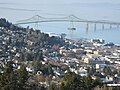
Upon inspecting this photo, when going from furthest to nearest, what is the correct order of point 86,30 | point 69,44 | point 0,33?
point 86,30 < point 69,44 < point 0,33

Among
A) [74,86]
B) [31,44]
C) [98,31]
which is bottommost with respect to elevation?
[98,31]

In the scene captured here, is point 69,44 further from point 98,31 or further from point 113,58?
point 98,31

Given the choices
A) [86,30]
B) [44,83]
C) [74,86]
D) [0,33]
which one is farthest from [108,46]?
[74,86]

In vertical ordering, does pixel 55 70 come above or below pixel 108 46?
above

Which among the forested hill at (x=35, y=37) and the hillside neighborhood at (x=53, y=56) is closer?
the hillside neighborhood at (x=53, y=56)

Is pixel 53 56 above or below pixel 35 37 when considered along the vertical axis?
below

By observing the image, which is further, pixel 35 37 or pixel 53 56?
pixel 35 37

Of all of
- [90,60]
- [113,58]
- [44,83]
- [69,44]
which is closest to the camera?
[44,83]

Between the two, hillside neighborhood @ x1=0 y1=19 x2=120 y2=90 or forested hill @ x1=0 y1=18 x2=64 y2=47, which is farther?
forested hill @ x1=0 y1=18 x2=64 y2=47

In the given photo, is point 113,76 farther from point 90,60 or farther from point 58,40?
point 58,40

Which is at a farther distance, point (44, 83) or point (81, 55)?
point (81, 55)
